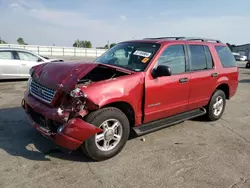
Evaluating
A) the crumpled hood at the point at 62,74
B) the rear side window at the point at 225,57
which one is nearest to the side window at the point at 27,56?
the crumpled hood at the point at 62,74

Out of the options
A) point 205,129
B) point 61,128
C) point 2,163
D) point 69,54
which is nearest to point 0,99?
point 2,163

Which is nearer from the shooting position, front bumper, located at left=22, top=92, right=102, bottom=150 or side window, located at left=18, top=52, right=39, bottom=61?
front bumper, located at left=22, top=92, right=102, bottom=150

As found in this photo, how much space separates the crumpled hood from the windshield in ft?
2.82

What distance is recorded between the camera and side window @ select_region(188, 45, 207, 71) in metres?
4.90

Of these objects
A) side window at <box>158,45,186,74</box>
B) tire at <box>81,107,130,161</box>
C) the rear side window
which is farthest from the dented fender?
the rear side window

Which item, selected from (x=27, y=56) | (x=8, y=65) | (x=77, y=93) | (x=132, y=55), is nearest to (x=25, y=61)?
(x=27, y=56)

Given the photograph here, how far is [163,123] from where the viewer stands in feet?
14.4

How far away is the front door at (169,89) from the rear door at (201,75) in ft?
0.67

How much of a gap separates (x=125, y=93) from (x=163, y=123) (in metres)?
1.13

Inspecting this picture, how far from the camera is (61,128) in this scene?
321cm

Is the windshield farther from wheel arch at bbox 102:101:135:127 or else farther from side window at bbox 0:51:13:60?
side window at bbox 0:51:13:60

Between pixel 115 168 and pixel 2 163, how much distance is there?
160cm

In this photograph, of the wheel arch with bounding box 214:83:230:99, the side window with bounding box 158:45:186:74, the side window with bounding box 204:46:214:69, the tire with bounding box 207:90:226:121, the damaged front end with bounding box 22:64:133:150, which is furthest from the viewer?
the wheel arch with bounding box 214:83:230:99

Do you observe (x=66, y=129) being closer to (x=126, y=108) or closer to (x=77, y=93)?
(x=77, y=93)
